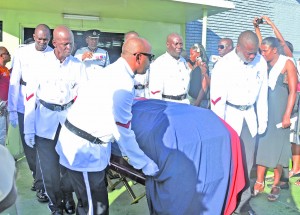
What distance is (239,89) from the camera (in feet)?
12.5

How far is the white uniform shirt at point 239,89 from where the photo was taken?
380 centimetres

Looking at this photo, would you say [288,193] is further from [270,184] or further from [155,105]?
[155,105]

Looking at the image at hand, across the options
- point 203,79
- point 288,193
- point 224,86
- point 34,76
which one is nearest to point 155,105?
point 224,86

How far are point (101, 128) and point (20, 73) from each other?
2.42 metres

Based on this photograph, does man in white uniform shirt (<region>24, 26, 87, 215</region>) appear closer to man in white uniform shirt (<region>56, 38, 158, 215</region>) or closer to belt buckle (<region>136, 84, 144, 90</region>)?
man in white uniform shirt (<region>56, 38, 158, 215</region>)

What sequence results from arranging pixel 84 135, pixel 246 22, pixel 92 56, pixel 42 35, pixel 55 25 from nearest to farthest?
pixel 84 135 → pixel 42 35 → pixel 92 56 → pixel 55 25 → pixel 246 22

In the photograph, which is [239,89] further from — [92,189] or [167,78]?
[92,189]

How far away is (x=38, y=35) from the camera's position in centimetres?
424

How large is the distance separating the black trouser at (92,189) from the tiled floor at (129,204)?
122 centimetres

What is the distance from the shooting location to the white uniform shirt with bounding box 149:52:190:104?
15.8 ft

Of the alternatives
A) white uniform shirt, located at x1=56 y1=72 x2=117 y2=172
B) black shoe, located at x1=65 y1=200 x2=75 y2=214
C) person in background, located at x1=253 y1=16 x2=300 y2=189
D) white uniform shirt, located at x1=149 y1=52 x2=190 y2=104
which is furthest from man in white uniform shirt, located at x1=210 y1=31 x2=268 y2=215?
black shoe, located at x1=65 y1=200 x2=75 y2=214

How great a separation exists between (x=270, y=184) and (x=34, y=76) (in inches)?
137

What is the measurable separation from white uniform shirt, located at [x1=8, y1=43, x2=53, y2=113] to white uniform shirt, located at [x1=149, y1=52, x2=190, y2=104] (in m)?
1.47

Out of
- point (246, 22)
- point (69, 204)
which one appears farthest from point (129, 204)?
point (246, 22)
